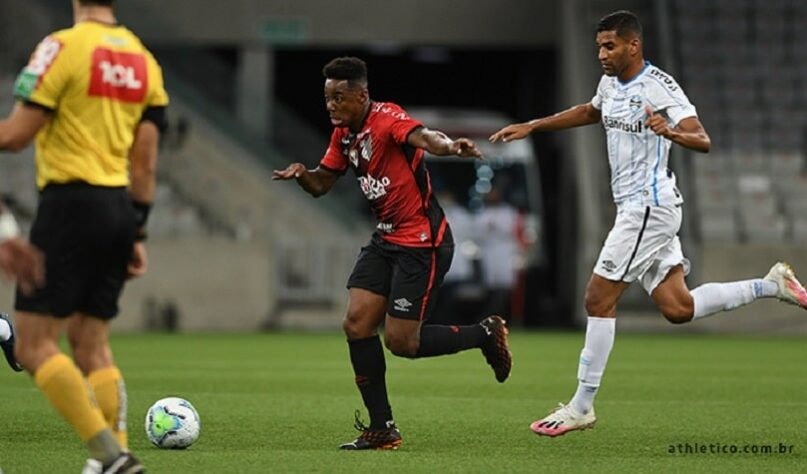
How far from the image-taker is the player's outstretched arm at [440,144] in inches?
280

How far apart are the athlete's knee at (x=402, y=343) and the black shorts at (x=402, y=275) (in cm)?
11

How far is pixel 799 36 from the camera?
85.1 ft

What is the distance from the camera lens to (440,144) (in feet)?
24.1

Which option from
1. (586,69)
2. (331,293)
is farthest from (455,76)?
(331,293)

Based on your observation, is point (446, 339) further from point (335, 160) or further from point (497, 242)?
point (497, 242)

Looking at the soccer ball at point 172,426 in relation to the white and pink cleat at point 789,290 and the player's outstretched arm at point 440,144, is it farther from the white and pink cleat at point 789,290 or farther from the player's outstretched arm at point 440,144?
the white and pink cleat at point 789,290

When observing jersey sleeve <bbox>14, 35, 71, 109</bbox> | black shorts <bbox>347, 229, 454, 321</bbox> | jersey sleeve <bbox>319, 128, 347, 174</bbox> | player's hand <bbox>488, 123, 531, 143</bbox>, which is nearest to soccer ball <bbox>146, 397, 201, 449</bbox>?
black shorts <bbox>347, 229, 454, 321</bbox>

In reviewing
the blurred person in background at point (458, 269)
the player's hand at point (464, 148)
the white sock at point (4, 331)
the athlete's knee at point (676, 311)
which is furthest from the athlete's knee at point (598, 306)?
the blurred person in background at point (458, 269)

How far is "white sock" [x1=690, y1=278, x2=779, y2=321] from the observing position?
8.95 meters

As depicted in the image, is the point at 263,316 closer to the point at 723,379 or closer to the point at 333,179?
the point at 723,379

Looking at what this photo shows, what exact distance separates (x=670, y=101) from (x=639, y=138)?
30 cm

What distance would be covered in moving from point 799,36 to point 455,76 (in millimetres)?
8306

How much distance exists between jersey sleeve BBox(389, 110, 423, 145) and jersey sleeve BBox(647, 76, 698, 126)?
126 cm

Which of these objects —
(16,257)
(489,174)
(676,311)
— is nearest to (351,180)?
(489,174)
